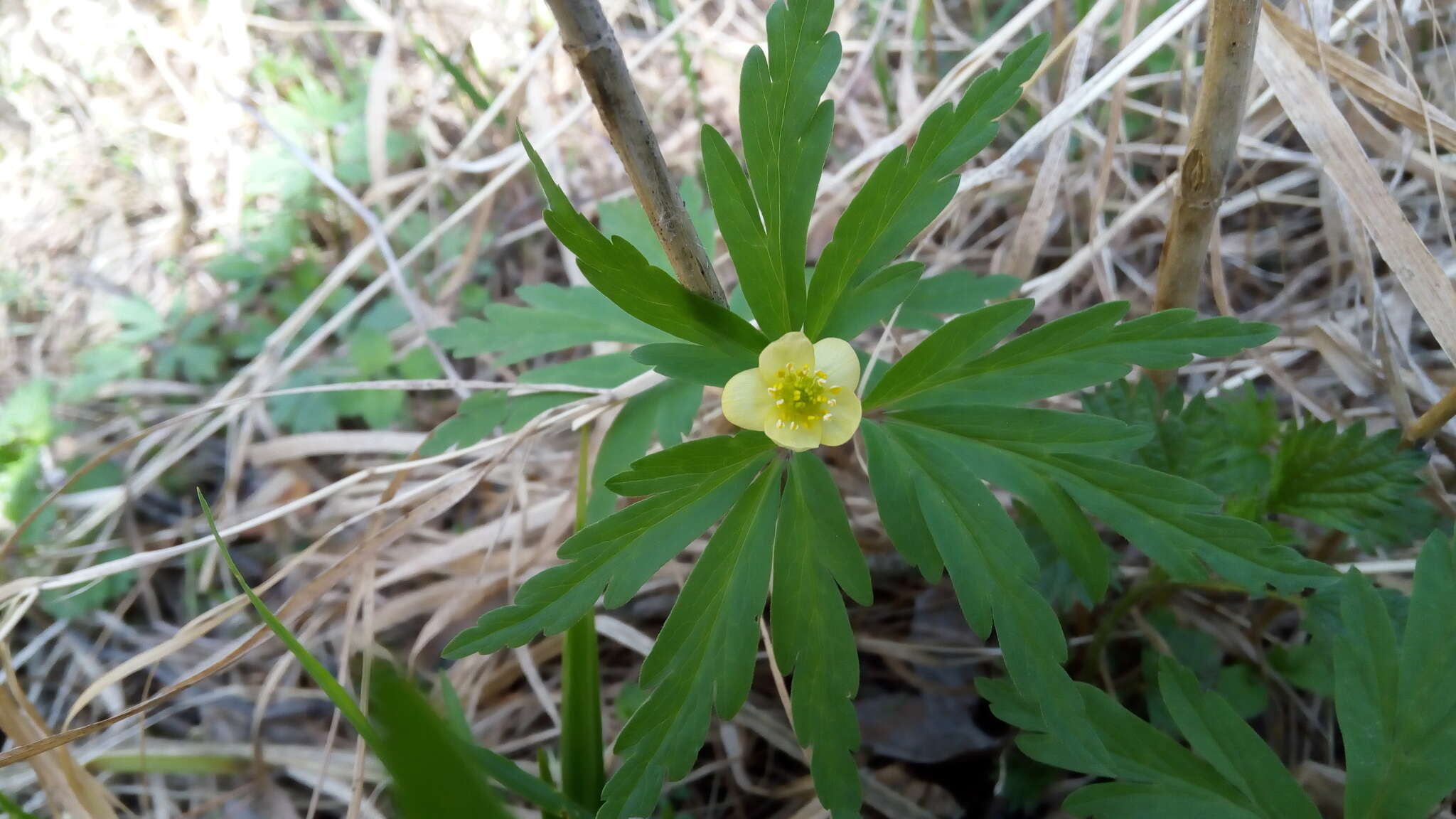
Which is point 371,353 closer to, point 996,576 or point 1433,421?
point 996,576

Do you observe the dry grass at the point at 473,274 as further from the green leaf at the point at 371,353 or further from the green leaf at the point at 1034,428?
the green leaf at the point at 1034,428

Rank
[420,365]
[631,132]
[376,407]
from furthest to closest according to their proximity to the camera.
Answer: [420,365] < [376,407] < [631,132]

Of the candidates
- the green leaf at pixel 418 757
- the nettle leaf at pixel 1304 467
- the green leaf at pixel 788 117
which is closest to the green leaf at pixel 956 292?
→ the nettle leaf at pixel 1304 467

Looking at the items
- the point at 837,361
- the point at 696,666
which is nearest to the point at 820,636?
the point at 696,666

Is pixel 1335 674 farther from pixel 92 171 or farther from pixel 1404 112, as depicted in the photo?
pixel 92 171

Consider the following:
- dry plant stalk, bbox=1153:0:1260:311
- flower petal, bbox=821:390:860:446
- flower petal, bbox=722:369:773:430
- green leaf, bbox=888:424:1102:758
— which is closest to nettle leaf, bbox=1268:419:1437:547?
dry plant stalk, bbox=1153:0:1260:311

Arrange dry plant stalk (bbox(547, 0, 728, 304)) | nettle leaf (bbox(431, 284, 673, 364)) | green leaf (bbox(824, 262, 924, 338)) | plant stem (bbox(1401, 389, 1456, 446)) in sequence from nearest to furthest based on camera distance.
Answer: dry plant stalk (bbox(547, 0, 728, 304)) → green leaf (bbox(824, 262, 924, 338)) → plant stem (bbox(1401, 389, 1456, 446)) → nettle leaf (bbox(431, 284, 673, 364))

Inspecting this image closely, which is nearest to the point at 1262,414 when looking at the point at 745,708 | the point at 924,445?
the point at 924,445

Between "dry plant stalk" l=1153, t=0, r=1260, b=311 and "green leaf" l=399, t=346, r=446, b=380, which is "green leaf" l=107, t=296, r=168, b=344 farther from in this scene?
"dry plant stalk" l=1153, t=0, r=1260, b=311
